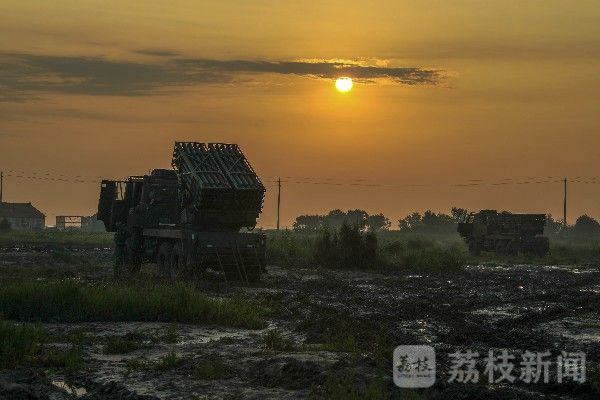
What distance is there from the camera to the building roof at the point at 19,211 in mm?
130125

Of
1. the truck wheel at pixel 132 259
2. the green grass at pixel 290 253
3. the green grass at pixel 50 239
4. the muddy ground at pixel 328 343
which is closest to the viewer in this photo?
the muddy ground at pixel 328 343

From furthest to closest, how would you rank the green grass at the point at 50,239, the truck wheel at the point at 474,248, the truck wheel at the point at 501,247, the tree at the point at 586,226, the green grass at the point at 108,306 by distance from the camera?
1. the tree at the point at 586,226
2. the green grass at the point at 50,239
3. the truck wheel at the point at 474,248
4. the truck wheel at the point at 501,247
5. the green grass at the point at 108,306

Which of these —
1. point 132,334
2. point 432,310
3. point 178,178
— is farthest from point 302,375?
point 178,178

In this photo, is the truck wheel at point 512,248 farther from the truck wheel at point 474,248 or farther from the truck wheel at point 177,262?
the truck wheel at point 177,262

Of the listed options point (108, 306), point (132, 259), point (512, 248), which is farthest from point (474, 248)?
point (108, 306)

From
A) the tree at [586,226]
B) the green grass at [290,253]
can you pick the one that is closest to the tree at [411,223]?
the tree at [586,226]

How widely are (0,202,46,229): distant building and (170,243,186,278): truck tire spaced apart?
103 m

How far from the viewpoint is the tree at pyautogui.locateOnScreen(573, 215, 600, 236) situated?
147887 mm

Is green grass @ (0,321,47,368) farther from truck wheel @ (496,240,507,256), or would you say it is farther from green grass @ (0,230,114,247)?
green grass @ (0,230,114,247)

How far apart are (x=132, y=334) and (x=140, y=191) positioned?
58.2ft

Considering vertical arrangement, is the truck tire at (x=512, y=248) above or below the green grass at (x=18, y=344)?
above

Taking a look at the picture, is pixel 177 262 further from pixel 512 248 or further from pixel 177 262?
pixel 512 248

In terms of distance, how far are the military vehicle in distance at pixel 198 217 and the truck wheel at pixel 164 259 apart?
32 mm

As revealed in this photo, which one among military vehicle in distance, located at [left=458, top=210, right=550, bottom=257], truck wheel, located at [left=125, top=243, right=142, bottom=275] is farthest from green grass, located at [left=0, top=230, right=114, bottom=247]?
truck wheel, located at [left=125, top=243, right=142, bottom=275]
